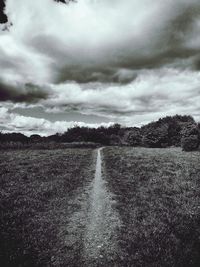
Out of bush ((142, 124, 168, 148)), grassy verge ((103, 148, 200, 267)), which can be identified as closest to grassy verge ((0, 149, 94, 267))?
grassy verge ((103, 148, 200, 267))

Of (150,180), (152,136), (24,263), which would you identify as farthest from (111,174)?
(152,136)

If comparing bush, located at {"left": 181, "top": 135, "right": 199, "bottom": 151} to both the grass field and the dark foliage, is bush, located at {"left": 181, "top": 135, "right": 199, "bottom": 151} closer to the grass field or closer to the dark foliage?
the grass field

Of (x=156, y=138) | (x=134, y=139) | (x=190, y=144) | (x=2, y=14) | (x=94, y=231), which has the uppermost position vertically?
(x=2, y=14)

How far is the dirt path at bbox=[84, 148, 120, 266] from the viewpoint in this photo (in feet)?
25.6

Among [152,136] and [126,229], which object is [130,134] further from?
[126,229]

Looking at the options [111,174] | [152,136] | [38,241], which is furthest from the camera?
[152,136]

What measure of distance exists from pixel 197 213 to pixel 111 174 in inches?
423

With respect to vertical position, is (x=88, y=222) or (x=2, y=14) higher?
(x=2, y=14)

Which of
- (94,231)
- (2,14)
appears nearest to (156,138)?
(94,231)

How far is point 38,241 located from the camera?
28.2 feet

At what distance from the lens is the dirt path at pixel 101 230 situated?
7.81 meters

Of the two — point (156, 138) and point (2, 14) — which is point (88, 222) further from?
point (156, 138)

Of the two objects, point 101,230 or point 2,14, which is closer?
point 2,14

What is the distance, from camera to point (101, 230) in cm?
954
